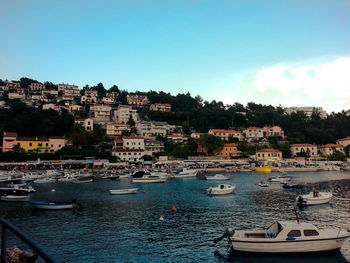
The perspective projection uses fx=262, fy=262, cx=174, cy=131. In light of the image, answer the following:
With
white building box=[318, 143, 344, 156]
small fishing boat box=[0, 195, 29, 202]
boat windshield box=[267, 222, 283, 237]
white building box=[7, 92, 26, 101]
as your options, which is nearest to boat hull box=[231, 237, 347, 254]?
boat windshield box=[267, 222, 283, 237]

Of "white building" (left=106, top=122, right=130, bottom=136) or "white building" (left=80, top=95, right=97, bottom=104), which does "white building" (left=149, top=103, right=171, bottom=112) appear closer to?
"white building" (left=106, top=122, right=130, bottom=136)

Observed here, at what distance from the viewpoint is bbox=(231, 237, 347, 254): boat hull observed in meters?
16.3

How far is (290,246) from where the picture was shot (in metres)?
16.3

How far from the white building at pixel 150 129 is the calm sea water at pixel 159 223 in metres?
65.2

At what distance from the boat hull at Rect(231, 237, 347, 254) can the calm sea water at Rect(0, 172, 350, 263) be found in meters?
0.41

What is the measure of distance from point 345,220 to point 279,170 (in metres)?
62.2

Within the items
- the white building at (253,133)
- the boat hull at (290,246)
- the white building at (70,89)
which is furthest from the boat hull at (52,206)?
the white building at (70,89)

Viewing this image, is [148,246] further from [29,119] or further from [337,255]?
[29,119]

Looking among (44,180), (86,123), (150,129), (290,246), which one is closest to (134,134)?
(150,129)

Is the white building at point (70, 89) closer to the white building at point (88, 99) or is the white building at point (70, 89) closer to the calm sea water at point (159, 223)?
the white building at point (88, 99)

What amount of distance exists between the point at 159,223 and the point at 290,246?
38.3ft

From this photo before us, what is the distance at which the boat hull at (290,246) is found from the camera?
1633 cm

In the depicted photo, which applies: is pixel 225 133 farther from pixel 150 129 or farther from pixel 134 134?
pixel 134 134

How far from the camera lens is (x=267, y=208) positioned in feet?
97.0
